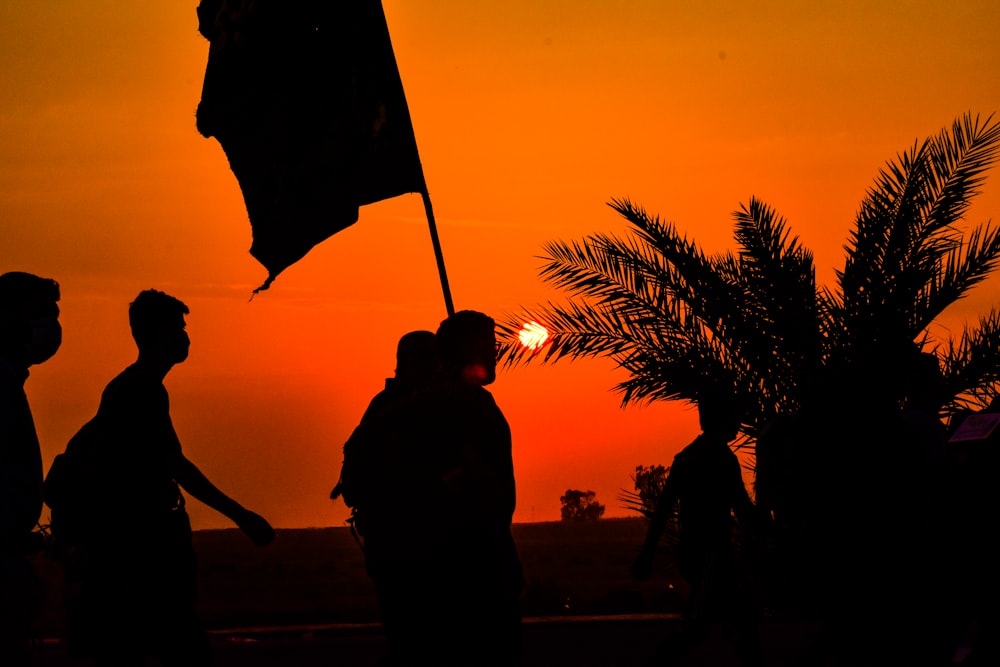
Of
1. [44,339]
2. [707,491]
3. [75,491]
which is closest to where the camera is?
[44,339]

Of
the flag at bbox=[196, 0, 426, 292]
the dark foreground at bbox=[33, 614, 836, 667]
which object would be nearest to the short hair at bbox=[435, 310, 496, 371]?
the flag at bbox=[196, 0, 426, 292]

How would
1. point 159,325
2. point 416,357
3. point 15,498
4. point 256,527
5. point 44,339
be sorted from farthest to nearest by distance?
point 416,357 < point 159,325 < point 256,527 < point 44,339 < point 15,498

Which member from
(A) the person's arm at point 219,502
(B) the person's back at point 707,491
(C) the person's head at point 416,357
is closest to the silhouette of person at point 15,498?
(A) the person's arm at point 219,502

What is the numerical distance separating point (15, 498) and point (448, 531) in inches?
47.7

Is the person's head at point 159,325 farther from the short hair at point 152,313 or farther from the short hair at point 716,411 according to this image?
the short hair at point 716,411

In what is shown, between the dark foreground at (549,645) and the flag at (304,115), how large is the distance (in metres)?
3.92

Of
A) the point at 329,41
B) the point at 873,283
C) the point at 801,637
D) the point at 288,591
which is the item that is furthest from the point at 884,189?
the point at 288,591

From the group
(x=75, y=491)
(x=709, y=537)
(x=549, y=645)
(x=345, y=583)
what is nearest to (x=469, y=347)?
(x=75, y=491)

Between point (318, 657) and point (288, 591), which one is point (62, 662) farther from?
Answer: point (288, 591)

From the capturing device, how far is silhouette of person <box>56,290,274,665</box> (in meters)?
4.61

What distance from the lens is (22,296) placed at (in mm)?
3949

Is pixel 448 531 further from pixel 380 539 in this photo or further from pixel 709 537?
pixel 709 537

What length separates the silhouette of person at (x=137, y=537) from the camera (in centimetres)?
461

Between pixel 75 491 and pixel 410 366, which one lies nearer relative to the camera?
pixel 75 491
